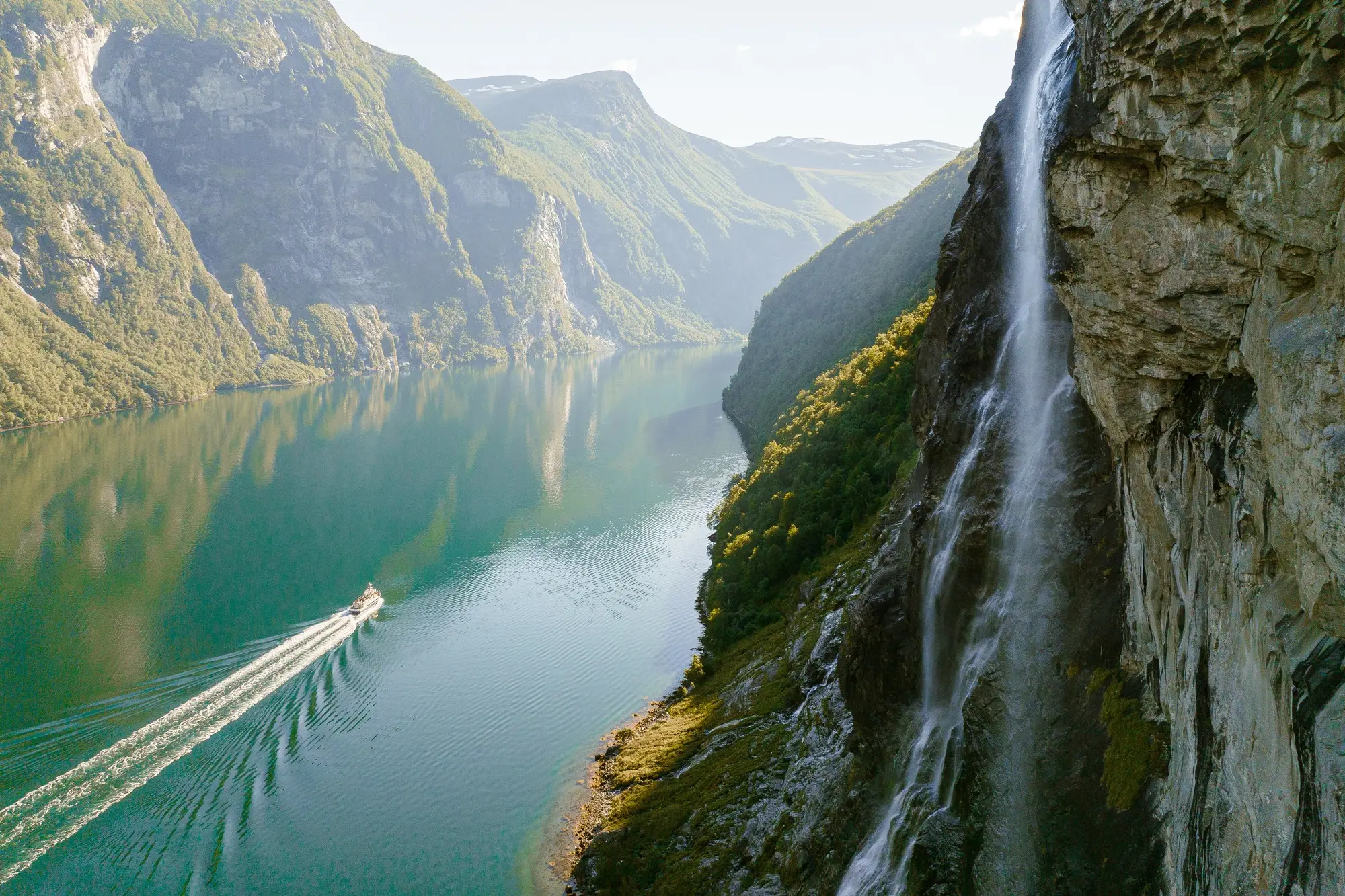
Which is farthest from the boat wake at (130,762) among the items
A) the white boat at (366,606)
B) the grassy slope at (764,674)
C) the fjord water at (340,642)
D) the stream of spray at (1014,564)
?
the stream of spray at (1014,564)

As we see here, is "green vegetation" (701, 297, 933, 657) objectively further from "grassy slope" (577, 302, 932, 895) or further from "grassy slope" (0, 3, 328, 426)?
"grassy slope" (0, 3, 328, 426)

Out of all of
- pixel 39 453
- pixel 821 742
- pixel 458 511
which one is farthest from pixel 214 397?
pixel 821 742

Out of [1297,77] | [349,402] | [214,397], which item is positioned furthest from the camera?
[214,397]

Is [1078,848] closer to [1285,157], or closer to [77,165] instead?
[1285,157]

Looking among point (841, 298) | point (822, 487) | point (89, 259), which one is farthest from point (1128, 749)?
point (89, 259)

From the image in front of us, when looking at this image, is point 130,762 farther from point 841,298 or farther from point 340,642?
point 841,298

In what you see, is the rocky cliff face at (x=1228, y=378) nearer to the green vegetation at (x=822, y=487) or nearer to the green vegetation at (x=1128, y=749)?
the green vegetation at (x=1128, y=749)
